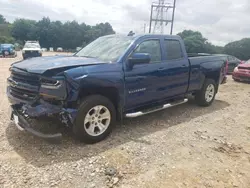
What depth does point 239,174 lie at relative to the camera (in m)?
3.32

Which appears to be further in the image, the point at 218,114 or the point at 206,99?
the point at 206,99

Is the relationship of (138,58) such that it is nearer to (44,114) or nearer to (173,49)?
(173,49)

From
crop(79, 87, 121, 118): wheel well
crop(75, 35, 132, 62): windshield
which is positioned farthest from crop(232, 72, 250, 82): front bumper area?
crop(79, 87, 121, 118): wheel well

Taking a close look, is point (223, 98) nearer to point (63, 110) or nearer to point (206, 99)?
point (206, 99)

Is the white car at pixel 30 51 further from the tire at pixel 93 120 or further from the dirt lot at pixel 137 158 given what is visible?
the tire at pixel 93 120

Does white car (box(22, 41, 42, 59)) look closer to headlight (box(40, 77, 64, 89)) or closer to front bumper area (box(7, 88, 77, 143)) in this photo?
front bumper area (box(7, 88, 77, 143))

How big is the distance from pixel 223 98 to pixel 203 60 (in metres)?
2.53

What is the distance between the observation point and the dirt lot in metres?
3.03

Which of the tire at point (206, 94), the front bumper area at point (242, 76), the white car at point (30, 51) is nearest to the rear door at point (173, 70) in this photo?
the tire at point (206, 94)

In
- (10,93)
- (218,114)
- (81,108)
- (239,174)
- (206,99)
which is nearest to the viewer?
(239,174)

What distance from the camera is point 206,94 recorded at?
661 centimetres

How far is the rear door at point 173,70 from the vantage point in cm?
500

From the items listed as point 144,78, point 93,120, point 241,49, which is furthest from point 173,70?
point 241,49

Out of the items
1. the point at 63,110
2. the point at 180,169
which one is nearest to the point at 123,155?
the point at 180,169
